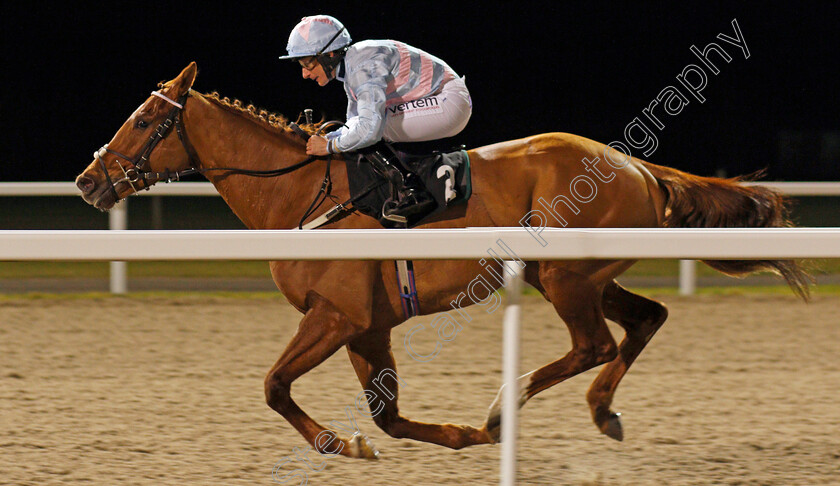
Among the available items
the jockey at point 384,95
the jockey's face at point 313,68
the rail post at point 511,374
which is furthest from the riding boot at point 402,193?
the rail post at point 511,374

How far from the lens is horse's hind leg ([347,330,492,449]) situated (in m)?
2.97

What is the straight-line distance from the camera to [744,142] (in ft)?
66.5

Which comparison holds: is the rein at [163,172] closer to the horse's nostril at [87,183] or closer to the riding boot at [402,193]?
the horse's nostril at [87,183]

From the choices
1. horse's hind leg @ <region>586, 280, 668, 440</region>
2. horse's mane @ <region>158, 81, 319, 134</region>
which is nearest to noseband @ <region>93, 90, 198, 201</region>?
horse's mane @ <region>158, 81, 319, 134</region>

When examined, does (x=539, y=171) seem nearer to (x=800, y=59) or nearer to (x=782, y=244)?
(x=782, y=244)

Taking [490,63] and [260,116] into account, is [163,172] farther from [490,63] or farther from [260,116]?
[490,63]

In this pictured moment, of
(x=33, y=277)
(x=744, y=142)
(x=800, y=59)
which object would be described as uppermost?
(x=800, y=59)

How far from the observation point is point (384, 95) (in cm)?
307

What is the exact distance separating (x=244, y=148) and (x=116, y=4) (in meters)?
18.1

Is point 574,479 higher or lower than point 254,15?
lower

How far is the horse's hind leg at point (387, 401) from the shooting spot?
9.76ft

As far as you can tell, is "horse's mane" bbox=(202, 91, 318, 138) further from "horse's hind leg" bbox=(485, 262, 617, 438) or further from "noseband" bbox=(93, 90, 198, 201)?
"horse's hind leg" bbox=(485, 262, 617, 438)

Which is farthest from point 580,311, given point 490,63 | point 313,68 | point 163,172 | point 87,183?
point 490,63

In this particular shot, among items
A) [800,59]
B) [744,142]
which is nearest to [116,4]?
[744,142]
